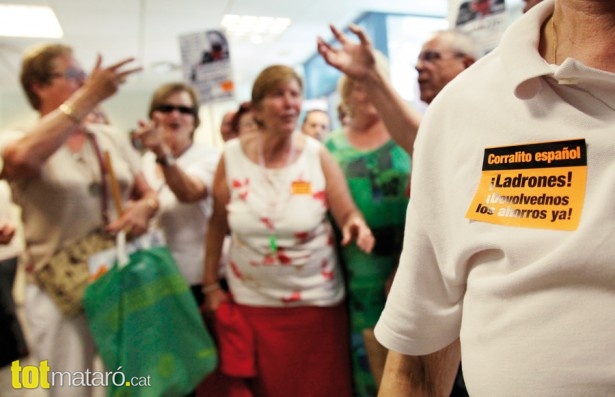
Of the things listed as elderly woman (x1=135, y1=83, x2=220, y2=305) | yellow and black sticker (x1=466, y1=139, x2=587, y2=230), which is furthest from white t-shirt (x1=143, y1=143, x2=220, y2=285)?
yellow and black sticker (x1=466, y1=139, x2=587, y2=230)

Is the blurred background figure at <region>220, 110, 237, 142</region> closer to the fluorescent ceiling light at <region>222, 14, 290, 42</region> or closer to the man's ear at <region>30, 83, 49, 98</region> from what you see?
the man's ear at <region>30, 83, 49, 98</region>

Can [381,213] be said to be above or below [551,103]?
below

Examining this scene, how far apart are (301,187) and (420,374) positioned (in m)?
0.97

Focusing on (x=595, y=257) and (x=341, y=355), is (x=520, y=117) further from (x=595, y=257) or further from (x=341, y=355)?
(x=341, y=355)

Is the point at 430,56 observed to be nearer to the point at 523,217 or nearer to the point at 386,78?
the point at 386,78

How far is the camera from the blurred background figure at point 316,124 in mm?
3469

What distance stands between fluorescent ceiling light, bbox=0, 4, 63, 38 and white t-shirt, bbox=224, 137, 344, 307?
13.0ft

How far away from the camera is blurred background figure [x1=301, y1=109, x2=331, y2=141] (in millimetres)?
3469

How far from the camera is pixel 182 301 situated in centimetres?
142

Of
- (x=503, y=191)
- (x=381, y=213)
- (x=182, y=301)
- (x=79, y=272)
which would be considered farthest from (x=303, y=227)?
(x=503, y=191)

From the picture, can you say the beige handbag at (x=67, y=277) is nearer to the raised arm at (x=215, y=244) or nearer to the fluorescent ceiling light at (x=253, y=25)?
the raised arm at (x=215, y=244)

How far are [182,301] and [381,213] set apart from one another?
76cm

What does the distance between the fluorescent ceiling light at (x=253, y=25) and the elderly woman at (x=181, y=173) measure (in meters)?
3.23

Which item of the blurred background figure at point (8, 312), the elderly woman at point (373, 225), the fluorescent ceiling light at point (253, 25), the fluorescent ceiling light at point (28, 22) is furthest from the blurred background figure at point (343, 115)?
the fluorescent ceiling light at point (28, 22)
